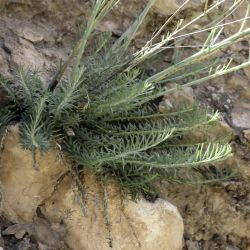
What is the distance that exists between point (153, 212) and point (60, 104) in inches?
18.4

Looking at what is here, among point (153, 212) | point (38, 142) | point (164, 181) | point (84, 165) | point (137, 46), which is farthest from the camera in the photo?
point (137, 46)

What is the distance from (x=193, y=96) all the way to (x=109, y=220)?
1.86 ft

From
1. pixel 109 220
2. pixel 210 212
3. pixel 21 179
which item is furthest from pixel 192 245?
pixel 21 179

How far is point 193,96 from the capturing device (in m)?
1.88

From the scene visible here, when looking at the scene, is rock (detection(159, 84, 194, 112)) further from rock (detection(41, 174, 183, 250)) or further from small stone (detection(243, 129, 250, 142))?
rock (detection(41, 174, 183, 250))

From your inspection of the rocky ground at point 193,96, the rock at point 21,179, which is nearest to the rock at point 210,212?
the rocky ground at point 193,96

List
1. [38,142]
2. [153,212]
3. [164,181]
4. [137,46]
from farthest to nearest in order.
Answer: [137,46], [164,181], [153,212], [38,142]

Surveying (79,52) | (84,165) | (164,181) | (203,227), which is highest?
(79,52)

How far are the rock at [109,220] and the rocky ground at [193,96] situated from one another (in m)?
0.15

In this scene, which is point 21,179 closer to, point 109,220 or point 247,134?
point 109,220

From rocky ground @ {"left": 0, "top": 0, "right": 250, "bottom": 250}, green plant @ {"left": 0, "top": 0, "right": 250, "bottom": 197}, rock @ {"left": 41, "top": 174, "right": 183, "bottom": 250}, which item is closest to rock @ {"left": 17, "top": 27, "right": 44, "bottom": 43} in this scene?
rocky ground @ {"left": 0, "top": 0, "right": 250, "bottom": 250}

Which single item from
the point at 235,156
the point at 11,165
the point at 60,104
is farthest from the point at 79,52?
the point at 235,156

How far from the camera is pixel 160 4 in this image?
6.43 feet

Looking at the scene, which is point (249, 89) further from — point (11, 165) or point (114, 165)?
point (11, 165)
